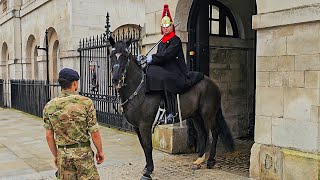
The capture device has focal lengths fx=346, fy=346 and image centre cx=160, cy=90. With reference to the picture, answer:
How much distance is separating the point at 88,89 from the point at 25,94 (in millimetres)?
5929

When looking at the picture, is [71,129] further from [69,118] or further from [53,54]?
[53,54]

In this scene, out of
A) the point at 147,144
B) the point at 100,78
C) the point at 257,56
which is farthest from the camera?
the point at 100,78

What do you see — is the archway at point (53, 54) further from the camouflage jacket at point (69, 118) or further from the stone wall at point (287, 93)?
the camouflage jacket at point (69, 118)

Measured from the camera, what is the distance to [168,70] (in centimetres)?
576

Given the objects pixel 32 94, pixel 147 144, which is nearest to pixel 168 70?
pixel 147 144

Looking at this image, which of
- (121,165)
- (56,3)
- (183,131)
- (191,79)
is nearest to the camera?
(191,79)

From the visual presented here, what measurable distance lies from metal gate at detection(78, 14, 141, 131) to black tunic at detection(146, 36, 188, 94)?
15.8 ft

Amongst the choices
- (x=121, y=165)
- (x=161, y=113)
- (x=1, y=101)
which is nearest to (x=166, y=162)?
(x=121, y=165)

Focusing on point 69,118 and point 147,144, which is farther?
point 147,144

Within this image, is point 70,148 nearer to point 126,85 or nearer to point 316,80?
point 126,85

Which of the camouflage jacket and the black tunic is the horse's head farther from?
the camouflage jacket

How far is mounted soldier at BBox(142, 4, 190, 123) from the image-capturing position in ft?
18.5

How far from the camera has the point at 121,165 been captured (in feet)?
21.5

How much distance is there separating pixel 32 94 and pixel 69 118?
13514 millimetres
